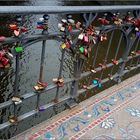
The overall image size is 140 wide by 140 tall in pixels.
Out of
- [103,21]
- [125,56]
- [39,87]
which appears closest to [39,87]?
[39,87]

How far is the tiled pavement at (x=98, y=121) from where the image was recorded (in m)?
3.66

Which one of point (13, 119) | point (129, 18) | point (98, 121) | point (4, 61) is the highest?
point (129, 18)

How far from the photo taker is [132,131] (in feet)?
12.8

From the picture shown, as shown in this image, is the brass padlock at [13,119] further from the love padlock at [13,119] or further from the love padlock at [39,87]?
the love padlock at [39,87]

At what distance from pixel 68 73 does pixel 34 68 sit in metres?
1.14

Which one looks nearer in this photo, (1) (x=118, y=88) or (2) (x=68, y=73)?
(1) (x=118, y=88)

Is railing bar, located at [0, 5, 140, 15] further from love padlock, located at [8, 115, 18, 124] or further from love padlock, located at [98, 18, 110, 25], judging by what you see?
love padlock, located at [8, 115, 18, 124]

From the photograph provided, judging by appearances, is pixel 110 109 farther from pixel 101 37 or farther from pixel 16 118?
pixel 16 118

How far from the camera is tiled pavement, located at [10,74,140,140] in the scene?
12.0 feet

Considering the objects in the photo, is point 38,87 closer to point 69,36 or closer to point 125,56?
point 69,36

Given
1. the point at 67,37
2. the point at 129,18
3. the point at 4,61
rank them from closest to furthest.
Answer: the point at 4,61 → the point at 67,37 → the point at 129,18

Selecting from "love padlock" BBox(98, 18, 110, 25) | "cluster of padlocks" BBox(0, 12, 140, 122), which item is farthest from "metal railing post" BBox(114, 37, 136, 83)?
"love padlock" BBox(98, 18, 110, 25)

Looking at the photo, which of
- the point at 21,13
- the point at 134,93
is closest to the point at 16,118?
the point at 21,13

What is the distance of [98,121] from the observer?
400 centimetres
